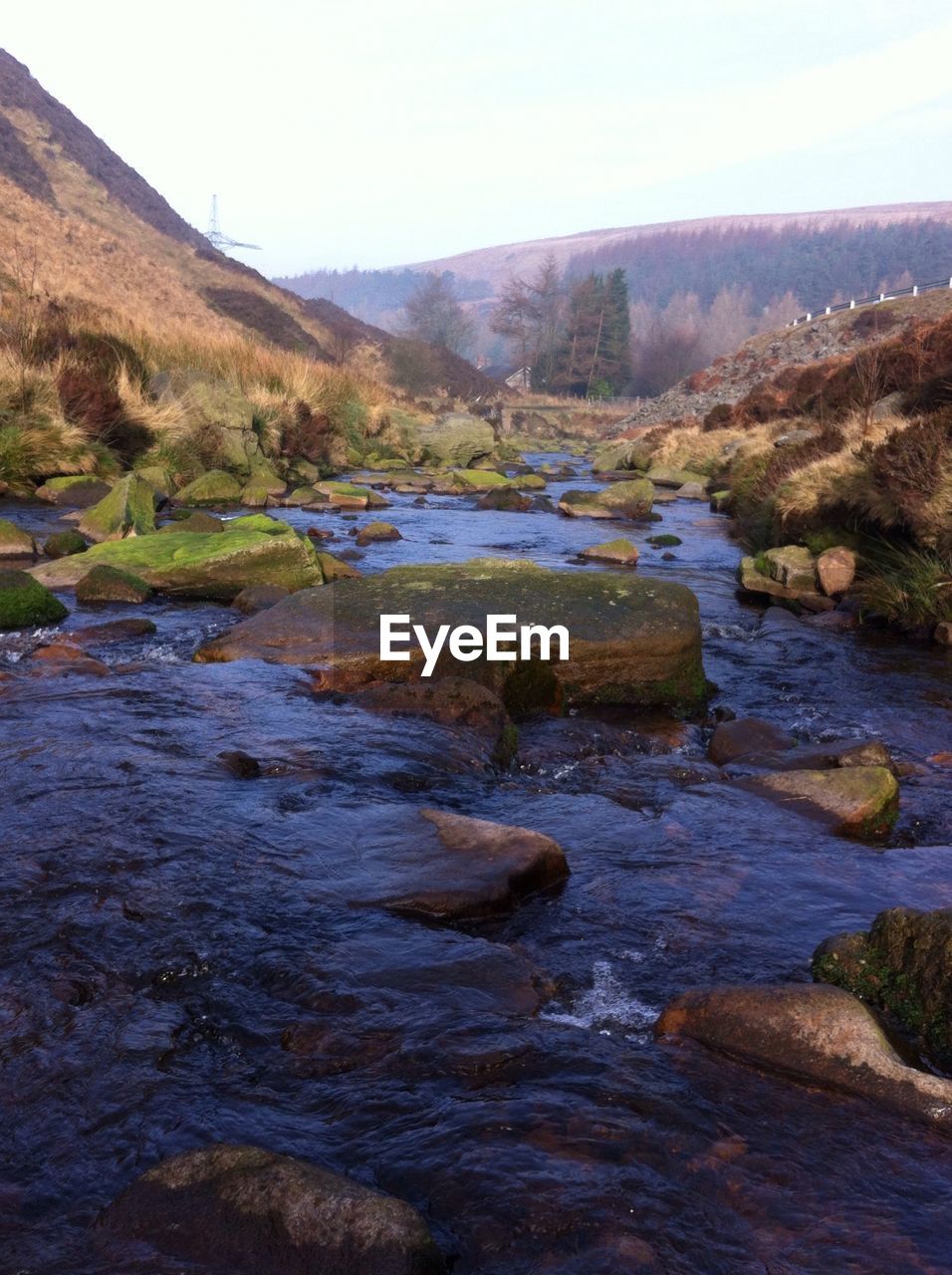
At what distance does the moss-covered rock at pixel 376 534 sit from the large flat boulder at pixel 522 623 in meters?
4.75

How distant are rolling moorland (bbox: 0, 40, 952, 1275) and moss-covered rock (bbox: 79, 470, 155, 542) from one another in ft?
0.17

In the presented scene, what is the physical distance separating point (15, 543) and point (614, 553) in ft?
21.0

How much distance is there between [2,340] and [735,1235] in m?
15.6

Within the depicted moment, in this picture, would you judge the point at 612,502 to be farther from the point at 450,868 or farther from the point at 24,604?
the point at 450,868

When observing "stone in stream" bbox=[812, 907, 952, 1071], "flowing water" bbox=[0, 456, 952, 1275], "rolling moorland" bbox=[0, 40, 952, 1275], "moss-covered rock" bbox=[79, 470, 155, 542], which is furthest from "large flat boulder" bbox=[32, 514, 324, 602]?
"stone in stream" bbox=[812, 907, 952, 1071]

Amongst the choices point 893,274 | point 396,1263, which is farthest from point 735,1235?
point 893,274

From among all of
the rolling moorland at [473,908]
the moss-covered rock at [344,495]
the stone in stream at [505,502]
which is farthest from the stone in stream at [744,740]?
the stone in stream at [505,502]

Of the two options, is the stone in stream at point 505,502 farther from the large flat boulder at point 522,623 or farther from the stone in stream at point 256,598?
the large flat boulder at point 522,623

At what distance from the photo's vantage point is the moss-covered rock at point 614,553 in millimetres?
11508

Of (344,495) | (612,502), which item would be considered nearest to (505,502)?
(612,502)

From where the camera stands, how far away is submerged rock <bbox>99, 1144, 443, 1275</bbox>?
1954 mm

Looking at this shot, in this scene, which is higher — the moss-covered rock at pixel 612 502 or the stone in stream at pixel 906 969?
the moss-covered rock at pixel 612 502

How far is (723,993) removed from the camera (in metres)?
2.91

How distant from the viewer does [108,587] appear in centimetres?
793
